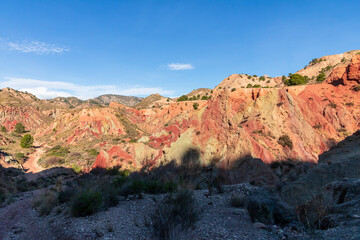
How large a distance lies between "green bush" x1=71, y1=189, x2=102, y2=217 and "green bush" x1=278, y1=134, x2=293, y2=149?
19.4 m

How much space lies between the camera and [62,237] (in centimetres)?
591

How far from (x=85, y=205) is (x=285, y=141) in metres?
20.5

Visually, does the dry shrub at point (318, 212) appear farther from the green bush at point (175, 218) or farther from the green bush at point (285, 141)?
the green bush at point (285, 141)

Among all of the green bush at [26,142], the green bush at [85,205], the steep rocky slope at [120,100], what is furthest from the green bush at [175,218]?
the steep rocky slope at [120,100]

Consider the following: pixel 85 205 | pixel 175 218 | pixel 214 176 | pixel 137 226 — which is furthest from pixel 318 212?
pixel 214 176

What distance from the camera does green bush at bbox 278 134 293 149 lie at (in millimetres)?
20438

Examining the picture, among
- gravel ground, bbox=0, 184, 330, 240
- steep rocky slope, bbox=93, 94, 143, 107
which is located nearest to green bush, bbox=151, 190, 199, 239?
gravel ground, bbox=0, 184, 330, 240

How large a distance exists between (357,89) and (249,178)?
31.6 m

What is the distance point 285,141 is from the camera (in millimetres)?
20719

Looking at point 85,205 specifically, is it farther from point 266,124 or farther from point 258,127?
point 266,124

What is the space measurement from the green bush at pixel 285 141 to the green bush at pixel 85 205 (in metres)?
19.4

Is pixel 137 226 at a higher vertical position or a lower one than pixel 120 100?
lower

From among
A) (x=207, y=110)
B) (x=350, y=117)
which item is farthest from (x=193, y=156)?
(x=350, y=117)

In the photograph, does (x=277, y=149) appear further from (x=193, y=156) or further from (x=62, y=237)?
(x=62, y=237)
